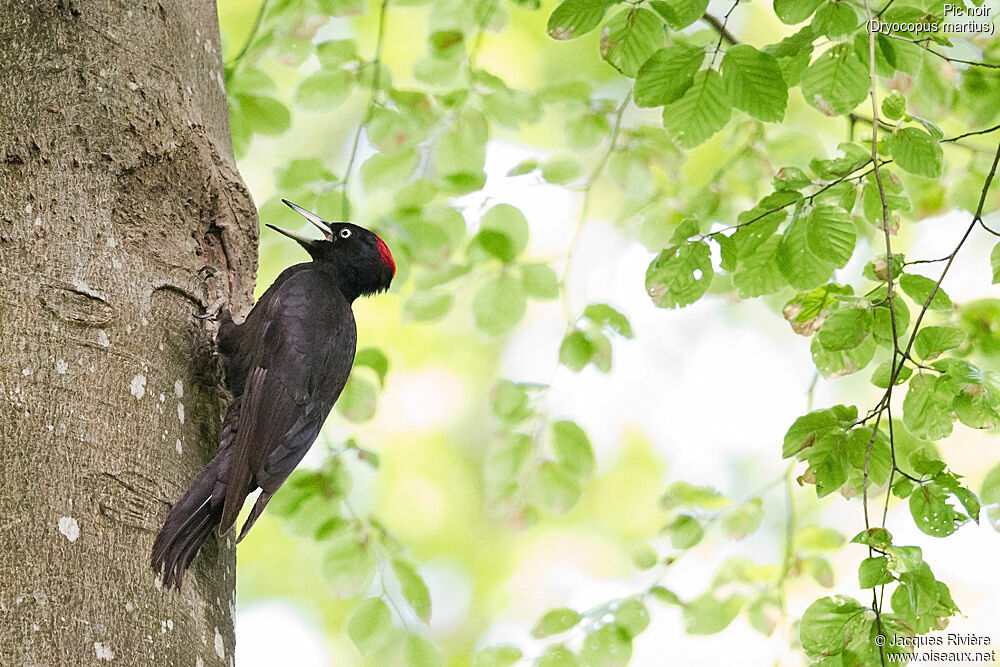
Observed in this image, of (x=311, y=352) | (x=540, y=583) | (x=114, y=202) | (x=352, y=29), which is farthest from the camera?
(x=540, y=583)

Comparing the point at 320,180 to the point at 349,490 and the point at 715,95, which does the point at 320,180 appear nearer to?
the point at 349,490

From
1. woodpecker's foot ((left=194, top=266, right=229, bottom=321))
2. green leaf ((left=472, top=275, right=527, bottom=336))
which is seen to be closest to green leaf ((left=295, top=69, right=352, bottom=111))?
green leaf ((left=472, top=275, right=527, bottom=336))

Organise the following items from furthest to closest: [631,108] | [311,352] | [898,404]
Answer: [898,404], [631,108], [311,352]

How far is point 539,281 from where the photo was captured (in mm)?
3061

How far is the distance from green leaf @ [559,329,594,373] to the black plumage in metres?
0.77

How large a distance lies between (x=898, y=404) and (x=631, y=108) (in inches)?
111

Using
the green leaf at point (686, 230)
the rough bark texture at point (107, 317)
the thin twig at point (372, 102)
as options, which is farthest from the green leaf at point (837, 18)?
the thin twig at point (372, 102)

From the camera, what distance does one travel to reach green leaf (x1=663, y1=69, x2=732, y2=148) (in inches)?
80.7

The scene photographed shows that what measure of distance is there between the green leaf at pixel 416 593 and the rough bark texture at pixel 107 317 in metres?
1.05

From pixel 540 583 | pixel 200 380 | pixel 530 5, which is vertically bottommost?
pixel 200 380

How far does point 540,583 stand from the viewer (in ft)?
18.4

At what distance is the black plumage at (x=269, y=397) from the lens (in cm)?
168

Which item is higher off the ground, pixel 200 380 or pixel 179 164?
pixel 179 164

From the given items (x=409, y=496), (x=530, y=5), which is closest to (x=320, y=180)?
(x=530, y=5)
